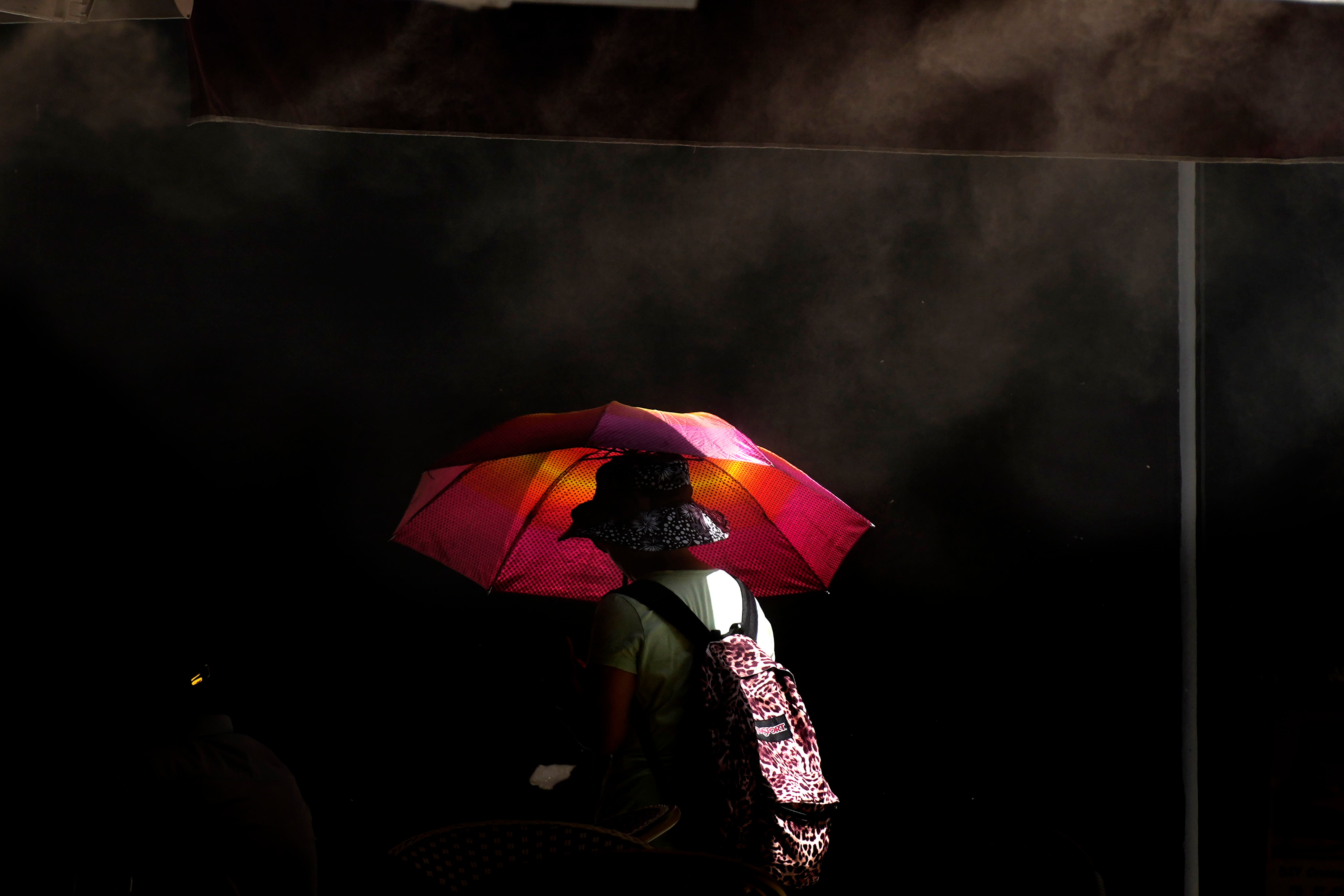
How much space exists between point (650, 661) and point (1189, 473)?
8.83 ft

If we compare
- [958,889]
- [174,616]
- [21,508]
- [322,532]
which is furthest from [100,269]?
[958,889]

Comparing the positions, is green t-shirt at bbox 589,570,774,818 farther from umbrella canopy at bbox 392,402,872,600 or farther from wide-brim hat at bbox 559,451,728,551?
umbrella canopy at bbox 392,402,872,600

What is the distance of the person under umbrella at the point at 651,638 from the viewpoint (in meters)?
2.56

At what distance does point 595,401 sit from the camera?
4.04 m

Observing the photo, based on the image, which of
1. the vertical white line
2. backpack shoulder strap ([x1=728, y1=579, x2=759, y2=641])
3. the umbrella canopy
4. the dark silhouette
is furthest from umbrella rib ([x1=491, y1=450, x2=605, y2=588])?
the vertical white line

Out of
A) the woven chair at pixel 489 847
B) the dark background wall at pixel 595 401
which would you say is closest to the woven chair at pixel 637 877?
the woven chair at pixel 489 847

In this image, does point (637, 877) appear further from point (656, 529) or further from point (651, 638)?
point (656, 529)

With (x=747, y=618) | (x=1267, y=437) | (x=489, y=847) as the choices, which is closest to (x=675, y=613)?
(x=747, y=618)

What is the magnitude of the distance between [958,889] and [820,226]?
101 inches

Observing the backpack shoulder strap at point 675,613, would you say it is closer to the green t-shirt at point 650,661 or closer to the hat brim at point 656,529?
the green t-shirt at point 650,661

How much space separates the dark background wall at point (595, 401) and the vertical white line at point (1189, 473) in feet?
0.15

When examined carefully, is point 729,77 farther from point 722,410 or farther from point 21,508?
point 21,508

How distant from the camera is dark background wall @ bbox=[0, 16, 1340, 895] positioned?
3842mm

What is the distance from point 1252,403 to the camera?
413cm
